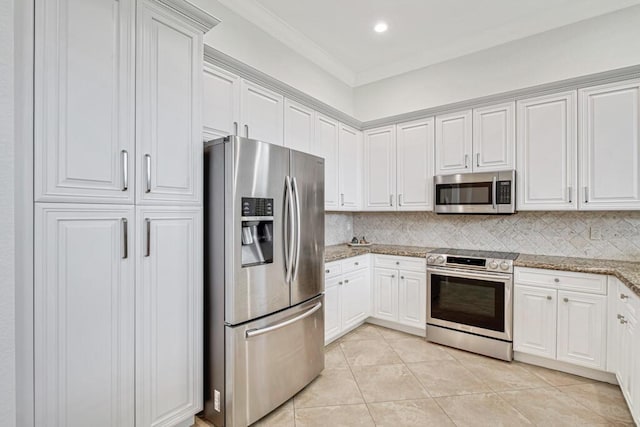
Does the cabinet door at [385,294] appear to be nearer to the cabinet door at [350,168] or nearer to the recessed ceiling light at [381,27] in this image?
the cabinet door at [350,168]

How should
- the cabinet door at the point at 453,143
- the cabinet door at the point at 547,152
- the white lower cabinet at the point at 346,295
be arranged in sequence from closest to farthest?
the cabinet door at the point at 547,152
the white lower cabinet at the point at 346,295
the cabinet door at the point at 453,143

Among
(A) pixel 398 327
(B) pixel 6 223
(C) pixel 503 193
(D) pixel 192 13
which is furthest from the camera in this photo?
(A) pixel 398 327

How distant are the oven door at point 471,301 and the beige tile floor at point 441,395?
29cm

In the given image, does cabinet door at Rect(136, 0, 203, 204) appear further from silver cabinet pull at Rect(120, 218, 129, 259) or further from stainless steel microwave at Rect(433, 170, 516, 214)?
stainless steel microwave at Rect(433, 170, 516, 214)

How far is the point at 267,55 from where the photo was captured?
2859 mm

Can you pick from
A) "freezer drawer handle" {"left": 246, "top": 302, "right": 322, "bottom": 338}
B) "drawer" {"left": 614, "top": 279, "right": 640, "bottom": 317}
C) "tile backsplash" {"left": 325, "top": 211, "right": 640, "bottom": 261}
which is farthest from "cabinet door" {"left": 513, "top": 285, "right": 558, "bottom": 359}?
"freezer drawer handle" {"left": 246, "top": 302, "right": 322, "bottom": 338}

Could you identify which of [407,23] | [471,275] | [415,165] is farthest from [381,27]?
[471,275]

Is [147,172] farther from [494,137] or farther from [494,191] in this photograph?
[494,137]

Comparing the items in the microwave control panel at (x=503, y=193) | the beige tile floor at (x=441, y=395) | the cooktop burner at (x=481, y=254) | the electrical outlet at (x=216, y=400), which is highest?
the microwave control panel at (x=503, y=193)

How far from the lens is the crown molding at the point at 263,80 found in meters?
2.25

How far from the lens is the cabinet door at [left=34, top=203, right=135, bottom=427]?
51.6 inches

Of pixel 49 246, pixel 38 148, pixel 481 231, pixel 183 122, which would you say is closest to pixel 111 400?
pixel 49 246

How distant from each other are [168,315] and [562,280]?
3.04 m

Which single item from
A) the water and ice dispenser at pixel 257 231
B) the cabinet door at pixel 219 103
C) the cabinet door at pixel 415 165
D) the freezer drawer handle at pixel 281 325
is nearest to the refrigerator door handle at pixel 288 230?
the water and ice dispenser at pixel 257 231
